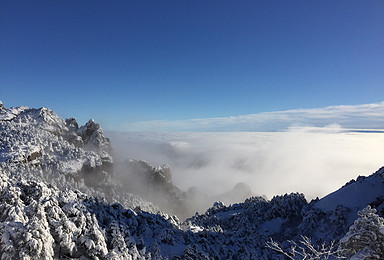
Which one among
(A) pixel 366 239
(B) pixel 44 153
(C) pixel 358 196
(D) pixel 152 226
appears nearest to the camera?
(A) pixel 366 239

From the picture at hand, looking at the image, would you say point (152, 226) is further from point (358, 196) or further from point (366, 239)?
point (358, 196)

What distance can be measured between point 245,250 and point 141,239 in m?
19.0

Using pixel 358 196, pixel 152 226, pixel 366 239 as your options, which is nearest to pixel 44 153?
pixel 152 226

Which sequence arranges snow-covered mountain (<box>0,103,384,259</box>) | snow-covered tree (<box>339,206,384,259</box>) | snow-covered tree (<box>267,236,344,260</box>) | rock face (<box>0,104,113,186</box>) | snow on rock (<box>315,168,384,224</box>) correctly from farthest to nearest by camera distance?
1. rock face (<box>0,104,113,186</box>)
2. snow on rock (<box>315,168,384,224</box>)
3. snow-covered tree (<box>339,206,384,259</box>)
4. snow-covered mountain (<box>0,103,384,259</box>)
5. snow-covered tree (<box>267,236,344,260</box>)

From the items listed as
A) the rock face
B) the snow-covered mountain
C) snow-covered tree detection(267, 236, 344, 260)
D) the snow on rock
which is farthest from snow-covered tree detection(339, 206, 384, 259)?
the rock face

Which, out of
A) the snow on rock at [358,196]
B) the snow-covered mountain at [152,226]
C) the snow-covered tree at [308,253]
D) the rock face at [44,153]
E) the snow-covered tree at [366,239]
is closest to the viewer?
the snow-covered tree at [308,253]

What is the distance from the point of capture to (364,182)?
5659 cm

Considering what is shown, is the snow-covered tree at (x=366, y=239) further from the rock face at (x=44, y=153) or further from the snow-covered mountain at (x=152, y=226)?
the rock face at (x=44, y=153)

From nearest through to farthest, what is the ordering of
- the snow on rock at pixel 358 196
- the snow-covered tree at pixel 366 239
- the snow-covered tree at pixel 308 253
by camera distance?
the snow-covered tree at pixel 308 253 < the snow-covered tree at pixel 366 239 < the snow on rock at pixel 358 196

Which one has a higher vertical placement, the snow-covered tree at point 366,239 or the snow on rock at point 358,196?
the snow-covered tree at point 366,239

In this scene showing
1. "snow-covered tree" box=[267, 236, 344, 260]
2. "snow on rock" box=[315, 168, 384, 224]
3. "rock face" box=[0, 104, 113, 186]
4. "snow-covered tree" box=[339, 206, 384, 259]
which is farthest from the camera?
"rock face" box=[0, 104, 113, 186]

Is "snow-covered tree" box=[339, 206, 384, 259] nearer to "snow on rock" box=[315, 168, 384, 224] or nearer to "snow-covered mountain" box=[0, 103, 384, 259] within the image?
"snow-covered mountain" box=[0, 103, 384, 259]

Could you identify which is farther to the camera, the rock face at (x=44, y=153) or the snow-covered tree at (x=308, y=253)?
the rock face at (x=44, y=153)

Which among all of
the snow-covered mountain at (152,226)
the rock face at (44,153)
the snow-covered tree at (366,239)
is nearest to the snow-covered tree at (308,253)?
the snow-covered tree at (366,239)
